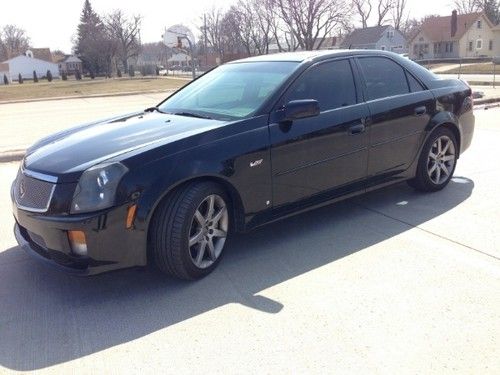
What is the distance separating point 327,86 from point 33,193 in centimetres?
262

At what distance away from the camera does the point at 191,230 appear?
363 cm

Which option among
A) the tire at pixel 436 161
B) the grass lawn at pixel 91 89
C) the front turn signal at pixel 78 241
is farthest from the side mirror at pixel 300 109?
the grass lawn at pixel 91 89

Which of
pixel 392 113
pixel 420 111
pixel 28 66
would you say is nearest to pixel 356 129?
pixel 392 113

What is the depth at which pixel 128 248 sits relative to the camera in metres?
3.33

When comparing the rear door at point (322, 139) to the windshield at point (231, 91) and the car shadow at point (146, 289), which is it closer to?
the windshield at point (231, 91)

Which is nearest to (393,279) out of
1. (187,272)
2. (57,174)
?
(187,272)

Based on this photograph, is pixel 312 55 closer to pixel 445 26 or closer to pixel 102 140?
pixel 102 140

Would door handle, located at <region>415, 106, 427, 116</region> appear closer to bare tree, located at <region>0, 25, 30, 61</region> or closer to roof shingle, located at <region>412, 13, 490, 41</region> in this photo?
roof shingle, located at <region>412, 13, 490, 41</region>

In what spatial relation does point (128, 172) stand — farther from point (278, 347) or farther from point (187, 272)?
point (278, 347)

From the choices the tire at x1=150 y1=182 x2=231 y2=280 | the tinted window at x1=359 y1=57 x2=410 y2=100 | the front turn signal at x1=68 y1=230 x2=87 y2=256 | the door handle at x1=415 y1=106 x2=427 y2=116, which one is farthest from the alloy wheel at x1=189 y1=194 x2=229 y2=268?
the door handle at x1=415 y1=106 x2=427 y2=116

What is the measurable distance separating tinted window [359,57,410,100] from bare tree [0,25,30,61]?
384 feet

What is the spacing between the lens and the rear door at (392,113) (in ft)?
15.7

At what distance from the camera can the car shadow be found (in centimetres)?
303

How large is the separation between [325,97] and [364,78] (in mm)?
606
